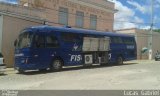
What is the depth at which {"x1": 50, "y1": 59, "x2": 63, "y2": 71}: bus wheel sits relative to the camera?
78.5 feet

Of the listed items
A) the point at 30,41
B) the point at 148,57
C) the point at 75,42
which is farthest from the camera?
the point at 148,57

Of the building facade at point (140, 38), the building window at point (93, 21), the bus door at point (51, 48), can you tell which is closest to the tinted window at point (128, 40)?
the building window at point (93, 21)

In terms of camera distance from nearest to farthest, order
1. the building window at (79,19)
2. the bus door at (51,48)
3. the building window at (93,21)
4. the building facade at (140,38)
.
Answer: the bus door at (51,48)
the building window at (79,19)
the building window at (93,21)
the building facade at (140,38)

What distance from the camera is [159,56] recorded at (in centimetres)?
5034

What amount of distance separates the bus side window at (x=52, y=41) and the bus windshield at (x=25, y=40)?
1.34 meters

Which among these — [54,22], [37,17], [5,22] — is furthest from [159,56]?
[5,22]

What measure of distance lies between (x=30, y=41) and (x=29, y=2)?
1360cm

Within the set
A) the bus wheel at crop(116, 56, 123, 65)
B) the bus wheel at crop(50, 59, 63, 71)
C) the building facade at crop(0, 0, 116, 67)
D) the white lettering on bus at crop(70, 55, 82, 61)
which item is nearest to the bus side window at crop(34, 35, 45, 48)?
the bus wheel at crop(50, 59, 63, 71)

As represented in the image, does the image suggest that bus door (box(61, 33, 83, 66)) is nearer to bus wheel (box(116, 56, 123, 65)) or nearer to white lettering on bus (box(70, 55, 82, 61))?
white lettering on bus (box(70, 55, 82, 61))

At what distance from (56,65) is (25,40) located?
2.94 meters

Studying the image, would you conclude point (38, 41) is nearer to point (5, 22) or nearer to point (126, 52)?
point (5, 22)

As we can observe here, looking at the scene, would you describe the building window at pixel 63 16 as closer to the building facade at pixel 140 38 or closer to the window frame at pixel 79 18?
the window frame at pixel 79 18

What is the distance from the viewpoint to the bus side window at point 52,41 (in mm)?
23594

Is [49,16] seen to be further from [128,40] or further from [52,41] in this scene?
[52,41]
